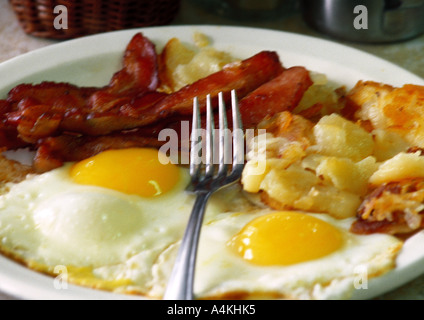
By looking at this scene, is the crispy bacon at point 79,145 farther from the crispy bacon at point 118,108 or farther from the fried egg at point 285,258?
the fried egg at point 285,258

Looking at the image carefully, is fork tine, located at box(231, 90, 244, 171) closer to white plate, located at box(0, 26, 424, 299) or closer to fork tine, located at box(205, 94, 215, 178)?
fork tine, located at box(205, 94, 215, 178)

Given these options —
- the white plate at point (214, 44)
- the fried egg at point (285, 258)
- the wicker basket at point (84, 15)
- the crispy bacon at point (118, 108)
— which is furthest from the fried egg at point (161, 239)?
the wicker basket at point (84, 15)

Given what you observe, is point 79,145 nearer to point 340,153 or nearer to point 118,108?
point 118,108

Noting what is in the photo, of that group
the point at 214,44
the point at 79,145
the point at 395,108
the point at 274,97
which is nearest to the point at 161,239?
the point at 79,145

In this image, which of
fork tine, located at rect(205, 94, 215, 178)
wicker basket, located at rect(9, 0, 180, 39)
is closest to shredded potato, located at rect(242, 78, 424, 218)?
fork tine, located at rect(205, 94, 215, 178)

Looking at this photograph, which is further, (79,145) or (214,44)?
(214,44)

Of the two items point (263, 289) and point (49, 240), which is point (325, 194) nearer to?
point (263, 289)

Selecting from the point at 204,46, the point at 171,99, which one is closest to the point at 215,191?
the point at 171,99
